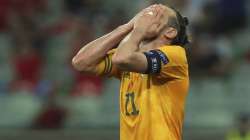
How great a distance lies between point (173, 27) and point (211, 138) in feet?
15.9

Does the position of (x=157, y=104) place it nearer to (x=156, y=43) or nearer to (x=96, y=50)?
(x=156, y=43)

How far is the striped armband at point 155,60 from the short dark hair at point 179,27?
0.20 meters

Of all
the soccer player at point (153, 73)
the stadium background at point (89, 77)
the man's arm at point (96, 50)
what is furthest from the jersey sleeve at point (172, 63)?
the stadium background at point (89, 77)

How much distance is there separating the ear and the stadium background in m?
4.44

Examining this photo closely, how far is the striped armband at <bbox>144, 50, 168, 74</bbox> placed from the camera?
15.8 ft

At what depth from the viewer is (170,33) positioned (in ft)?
16.4

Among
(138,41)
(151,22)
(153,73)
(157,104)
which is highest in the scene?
(151,22)

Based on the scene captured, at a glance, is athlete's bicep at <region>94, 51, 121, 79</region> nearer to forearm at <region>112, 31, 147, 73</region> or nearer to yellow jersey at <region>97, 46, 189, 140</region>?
yellow jersey at <region>97, 46, 189, 140</region>

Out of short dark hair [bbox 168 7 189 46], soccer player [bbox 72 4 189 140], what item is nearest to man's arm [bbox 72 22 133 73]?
soccer player [bbox 72 4 189 140]

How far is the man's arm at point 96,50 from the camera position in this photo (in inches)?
206

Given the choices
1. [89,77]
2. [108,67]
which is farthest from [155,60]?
→ [89,77]

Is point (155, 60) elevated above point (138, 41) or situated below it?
below

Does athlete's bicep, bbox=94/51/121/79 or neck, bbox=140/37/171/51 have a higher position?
neck, bbox=140/37/171/51

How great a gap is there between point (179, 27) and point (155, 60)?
1.09 feet
